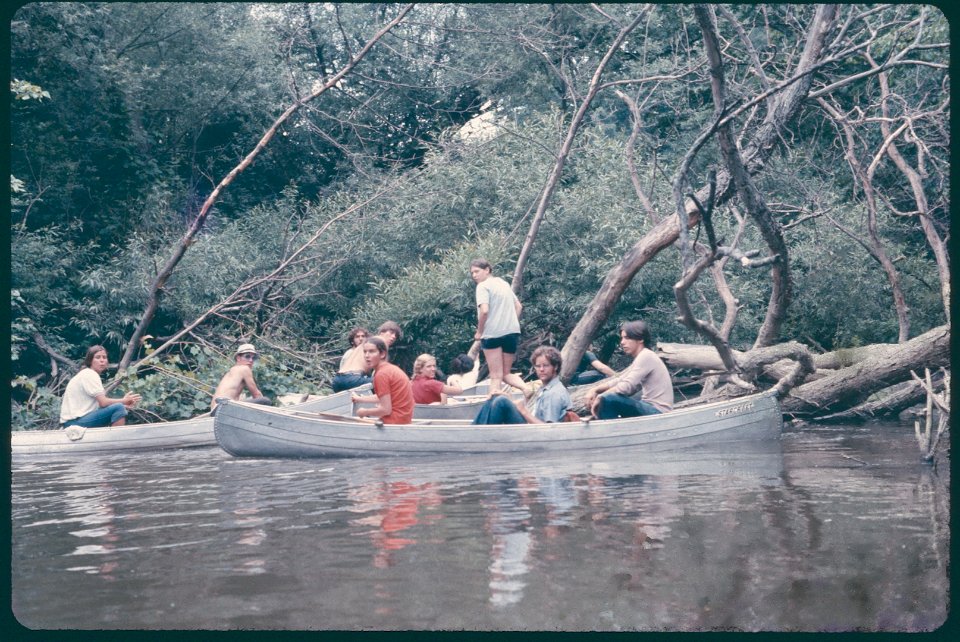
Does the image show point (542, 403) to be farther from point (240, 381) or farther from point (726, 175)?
point (726, 175)

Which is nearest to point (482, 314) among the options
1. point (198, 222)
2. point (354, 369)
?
point (354, 369)

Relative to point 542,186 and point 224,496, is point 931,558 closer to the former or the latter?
point 224,496

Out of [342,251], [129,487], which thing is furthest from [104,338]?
[129,487]

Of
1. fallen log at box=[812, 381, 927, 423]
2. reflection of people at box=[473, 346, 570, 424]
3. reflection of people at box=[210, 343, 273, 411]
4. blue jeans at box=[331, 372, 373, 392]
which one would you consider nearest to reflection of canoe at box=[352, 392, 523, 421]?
blue jeans at box=[331, 372, 373, 392]

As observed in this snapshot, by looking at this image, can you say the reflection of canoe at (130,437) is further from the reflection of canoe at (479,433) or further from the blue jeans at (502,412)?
the blue jeans at (502,412)

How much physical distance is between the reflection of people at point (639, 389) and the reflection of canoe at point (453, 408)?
249 cm

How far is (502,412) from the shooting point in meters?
11.2

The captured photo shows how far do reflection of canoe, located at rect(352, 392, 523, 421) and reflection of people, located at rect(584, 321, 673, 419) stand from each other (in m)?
2.49

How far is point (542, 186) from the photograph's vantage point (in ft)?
→ 62.1

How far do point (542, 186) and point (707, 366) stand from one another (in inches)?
218

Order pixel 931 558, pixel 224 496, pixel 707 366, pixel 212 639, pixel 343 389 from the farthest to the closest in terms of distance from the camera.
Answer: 1. pixel 707 366
2. pixel 343 389
3. pixel 224 496
4. pixel 931 558
5. pixel 212 639

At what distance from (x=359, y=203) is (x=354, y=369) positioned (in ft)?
18.4

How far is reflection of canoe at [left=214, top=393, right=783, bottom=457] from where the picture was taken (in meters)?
10.8

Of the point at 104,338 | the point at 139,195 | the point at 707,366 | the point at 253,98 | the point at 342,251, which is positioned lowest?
the point at 707,366
